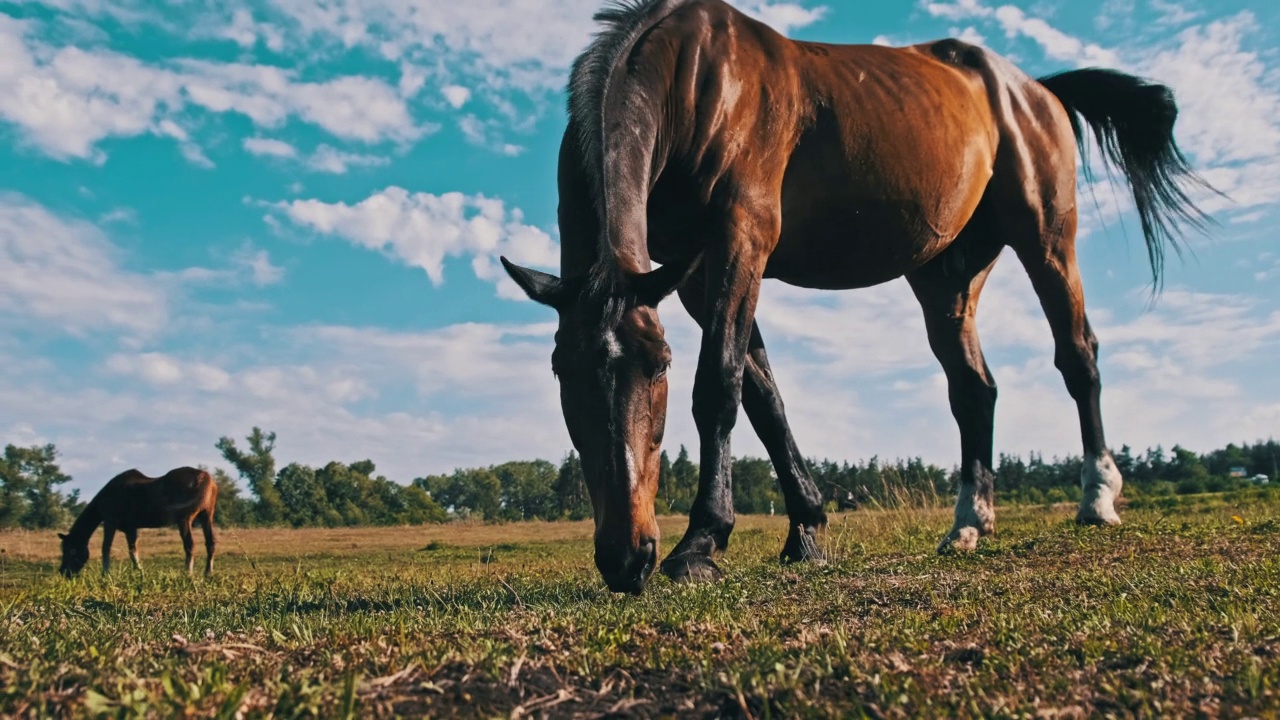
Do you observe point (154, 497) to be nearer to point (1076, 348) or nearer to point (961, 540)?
point (961, 540)

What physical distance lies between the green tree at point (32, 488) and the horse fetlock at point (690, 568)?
6092 cm

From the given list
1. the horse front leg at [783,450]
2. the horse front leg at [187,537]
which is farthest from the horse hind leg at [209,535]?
the horse front leg at [783,450]

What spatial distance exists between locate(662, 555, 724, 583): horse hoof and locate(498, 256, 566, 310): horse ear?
1455 mm

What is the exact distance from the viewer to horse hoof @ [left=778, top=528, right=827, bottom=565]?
5781 mm

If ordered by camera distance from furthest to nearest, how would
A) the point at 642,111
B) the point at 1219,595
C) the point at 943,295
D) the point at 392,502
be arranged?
the point at 392,502 < the point at 943,295 < the point at 642,111 < the point at 1219,595

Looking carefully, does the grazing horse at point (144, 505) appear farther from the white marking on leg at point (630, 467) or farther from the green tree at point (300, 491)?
the green tree at point (300, 491)

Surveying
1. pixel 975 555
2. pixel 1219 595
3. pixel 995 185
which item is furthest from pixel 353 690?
pixel 995 185

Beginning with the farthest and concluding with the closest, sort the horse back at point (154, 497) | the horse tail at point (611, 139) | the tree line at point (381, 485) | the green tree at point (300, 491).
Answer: the green tree at point (300, 491) < the tree line at point (381, 485) < the horse back at point (154, 497) < the horse tail at point (611, 139)

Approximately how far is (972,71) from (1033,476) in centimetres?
6567

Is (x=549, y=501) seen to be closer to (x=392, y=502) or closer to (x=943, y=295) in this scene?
(x=392, y=502)

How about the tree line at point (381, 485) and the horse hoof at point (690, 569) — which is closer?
the horse hoof at point (690, 569)

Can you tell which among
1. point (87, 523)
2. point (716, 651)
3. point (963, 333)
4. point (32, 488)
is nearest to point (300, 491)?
point (32, 488)

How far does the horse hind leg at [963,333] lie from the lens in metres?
7.43

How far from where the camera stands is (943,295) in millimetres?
7691
